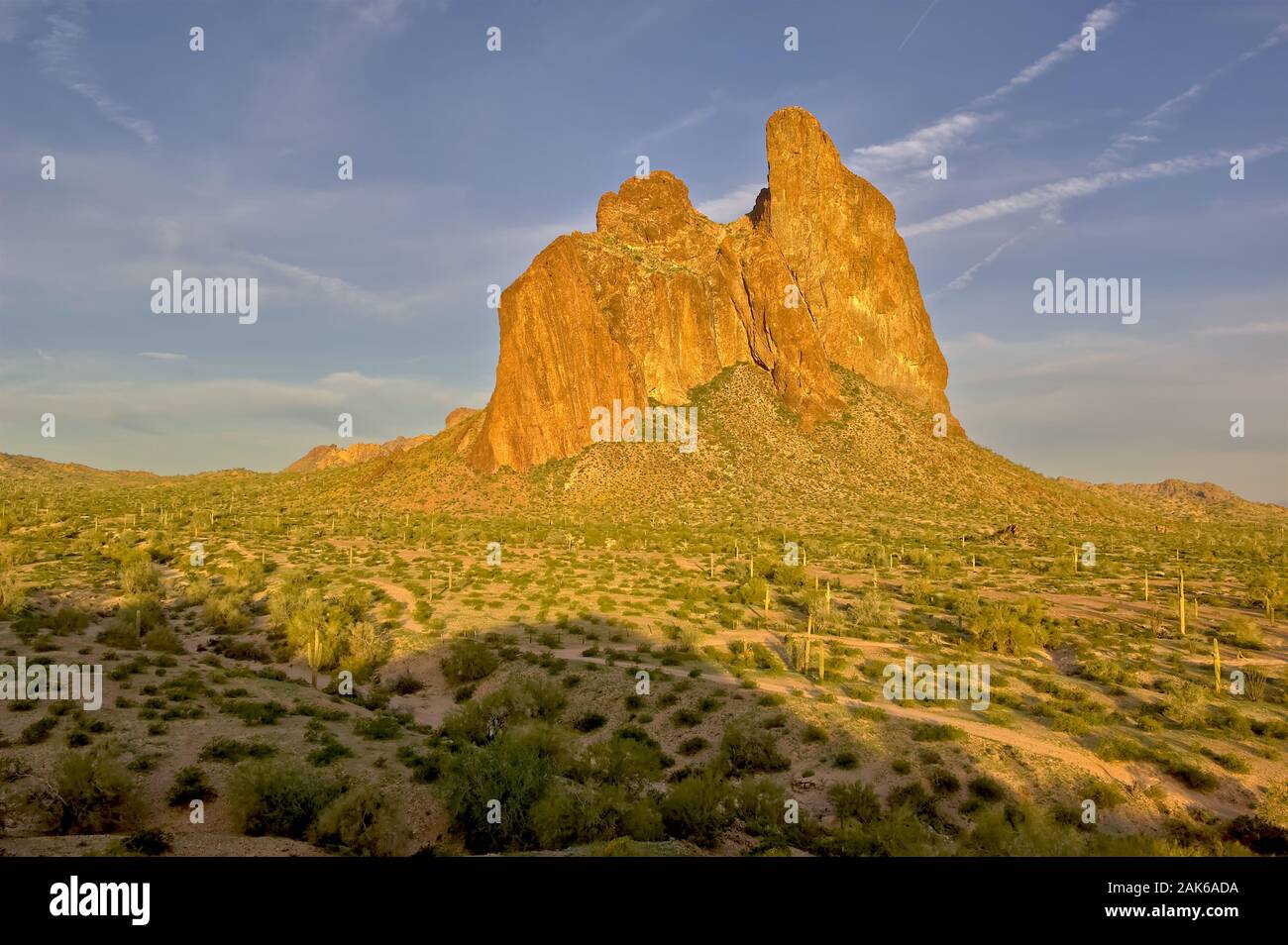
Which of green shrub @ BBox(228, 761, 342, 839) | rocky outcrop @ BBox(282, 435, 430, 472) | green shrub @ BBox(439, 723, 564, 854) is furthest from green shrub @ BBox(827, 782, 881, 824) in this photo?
rocky outcrop @ BBox(282, 435, 430, 472)

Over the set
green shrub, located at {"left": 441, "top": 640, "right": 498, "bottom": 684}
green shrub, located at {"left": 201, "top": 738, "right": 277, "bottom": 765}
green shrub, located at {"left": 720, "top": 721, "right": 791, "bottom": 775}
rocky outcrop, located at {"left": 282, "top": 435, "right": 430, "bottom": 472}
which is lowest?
green shrub, located at {"left": 720, "top": 721, "right": 791, "bottom": 775}

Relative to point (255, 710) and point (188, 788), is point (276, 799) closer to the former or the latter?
point (188, 788)

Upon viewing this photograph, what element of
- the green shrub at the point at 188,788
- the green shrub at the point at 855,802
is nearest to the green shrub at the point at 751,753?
the green shrub at the point at 855,802

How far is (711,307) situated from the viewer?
10531cm

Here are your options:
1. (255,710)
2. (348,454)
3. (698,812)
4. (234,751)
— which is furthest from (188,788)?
(348,454)

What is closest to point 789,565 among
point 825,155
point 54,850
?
point 54,850

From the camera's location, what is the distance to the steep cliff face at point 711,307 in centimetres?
9381

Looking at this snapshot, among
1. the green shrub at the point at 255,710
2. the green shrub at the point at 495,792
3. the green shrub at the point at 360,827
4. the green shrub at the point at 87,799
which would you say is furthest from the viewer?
the green shrub at the point at 255,710

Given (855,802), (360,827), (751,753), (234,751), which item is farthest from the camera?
(751,753)

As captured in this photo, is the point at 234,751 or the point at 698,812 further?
the point at 234,751

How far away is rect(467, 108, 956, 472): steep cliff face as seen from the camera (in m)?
93.8

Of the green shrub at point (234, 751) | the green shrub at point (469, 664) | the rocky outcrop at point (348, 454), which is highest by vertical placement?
the rocky outcrop at point (348, 454)

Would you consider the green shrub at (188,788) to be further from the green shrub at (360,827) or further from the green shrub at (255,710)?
the green shrub at (255,710)

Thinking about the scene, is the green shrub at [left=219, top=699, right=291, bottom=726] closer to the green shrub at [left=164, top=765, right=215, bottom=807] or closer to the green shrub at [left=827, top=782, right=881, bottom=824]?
the green shrub at [left=164, top=765, right=215, bottom=807]
